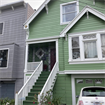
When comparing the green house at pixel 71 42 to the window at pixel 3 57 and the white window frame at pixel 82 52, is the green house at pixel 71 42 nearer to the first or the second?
the white window frame at pixel 82 52

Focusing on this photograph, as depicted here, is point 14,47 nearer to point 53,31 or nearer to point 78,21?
point 53,31

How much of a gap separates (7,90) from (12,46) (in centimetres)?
416

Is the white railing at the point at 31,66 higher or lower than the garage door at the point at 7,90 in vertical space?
higher

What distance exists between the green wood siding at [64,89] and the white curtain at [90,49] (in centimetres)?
220

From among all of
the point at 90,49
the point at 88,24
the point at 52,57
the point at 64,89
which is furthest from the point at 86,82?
the point at 88,24

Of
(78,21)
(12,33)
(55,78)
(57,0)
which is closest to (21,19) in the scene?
(12,33)

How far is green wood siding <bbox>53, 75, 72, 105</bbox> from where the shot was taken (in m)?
9.05

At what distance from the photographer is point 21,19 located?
41.6 feet

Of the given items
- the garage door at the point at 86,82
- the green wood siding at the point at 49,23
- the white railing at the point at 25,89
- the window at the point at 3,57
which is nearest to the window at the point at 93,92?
the garage door at the point at 86,82

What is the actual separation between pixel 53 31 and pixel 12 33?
468 centimetres

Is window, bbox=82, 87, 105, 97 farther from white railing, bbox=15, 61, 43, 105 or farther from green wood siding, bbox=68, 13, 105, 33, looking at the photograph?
green wood siding, bbox=68, 13, 105, 33

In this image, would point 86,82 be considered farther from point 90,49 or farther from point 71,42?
point 71,42

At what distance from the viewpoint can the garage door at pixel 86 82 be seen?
860 centimetres

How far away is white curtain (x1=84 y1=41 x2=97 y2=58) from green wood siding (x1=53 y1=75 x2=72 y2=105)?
220 centimetres
